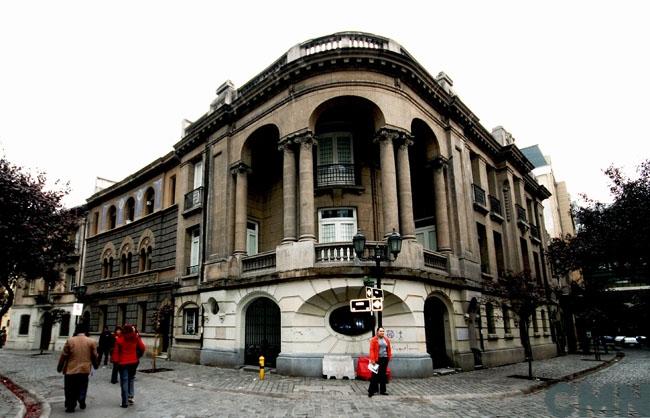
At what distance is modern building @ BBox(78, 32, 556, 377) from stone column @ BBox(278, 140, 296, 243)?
2.3 inches

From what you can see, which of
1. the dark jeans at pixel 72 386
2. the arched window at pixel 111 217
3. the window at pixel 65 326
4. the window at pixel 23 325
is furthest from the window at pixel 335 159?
the window at pixel 23 325

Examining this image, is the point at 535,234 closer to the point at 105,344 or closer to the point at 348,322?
the point at 348,322

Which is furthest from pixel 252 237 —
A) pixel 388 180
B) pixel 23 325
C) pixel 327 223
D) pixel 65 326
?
pixel 23 325

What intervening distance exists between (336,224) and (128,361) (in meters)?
10.8

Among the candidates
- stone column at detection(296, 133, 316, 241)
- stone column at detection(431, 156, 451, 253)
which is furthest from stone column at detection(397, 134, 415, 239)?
stone column at detection(296, 133, 316, 241)

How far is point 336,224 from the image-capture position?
18594mm

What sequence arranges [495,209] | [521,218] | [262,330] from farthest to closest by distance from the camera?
1. [521,218]
2. [495,209]
3. [262,330]

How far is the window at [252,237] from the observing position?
20.5 metres

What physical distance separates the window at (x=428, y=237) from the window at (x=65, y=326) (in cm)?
2515

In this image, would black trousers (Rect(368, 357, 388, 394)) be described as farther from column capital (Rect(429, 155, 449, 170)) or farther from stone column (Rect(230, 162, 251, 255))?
column capital (Rect(429, 155, 449, 170))

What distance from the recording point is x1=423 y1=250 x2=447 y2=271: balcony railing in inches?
673

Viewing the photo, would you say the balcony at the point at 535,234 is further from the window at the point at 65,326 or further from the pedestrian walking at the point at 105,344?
the window at the point at 65,326

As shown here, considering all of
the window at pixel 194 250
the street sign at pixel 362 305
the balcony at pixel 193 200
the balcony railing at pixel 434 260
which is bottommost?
the street sign at pixel 362 305

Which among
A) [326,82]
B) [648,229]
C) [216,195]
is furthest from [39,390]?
[648,229]
